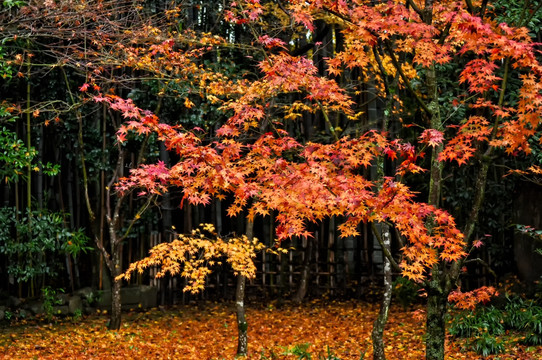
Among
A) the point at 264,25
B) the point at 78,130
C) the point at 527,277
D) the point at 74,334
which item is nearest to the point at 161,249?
the point at 74,334

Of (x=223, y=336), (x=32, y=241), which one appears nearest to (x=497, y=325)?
(x=223, y=336)

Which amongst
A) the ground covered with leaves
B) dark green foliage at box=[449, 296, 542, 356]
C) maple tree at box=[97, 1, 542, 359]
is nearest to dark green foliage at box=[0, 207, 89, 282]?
the ground covered with leaves

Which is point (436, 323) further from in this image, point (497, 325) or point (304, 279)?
point (304, 279)

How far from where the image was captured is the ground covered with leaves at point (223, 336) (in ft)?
24.2

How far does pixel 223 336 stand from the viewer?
8.68m

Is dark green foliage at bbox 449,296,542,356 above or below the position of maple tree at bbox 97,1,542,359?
below

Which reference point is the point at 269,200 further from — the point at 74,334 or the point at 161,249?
the point at 74,334

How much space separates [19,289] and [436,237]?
7.13 m

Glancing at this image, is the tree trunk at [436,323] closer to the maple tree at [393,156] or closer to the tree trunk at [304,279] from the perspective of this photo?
the maple tree at [393,156]

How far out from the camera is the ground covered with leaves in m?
7.38

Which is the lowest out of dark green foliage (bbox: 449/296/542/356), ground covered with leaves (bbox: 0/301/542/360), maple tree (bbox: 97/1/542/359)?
ground covered with leaves (bbox: 0/301/542/360)

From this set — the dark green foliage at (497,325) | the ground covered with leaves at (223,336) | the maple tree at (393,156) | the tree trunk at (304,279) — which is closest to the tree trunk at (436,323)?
the maple tree at (393,156)

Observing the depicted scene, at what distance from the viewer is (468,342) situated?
23.7ft

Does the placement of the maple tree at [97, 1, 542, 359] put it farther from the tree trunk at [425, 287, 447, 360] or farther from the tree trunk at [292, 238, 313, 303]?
the tree trunk at [292, 238, 313, 303]
